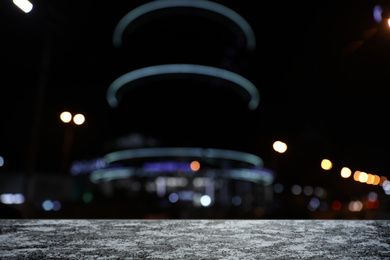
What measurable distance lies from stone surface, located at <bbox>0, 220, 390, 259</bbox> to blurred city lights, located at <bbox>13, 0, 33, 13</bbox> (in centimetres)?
539

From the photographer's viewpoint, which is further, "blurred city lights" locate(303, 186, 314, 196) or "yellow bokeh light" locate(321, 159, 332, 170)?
"blurred city lights" locate(303, 186, 314, 196)

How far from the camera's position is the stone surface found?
2.29 metres

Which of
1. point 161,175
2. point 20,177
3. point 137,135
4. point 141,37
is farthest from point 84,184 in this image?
point 141,37

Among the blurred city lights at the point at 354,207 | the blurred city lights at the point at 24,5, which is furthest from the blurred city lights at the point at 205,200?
the blurred city lights at the point at 24,5

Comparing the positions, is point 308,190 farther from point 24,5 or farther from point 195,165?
point 24,5

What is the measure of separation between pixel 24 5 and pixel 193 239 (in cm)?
663

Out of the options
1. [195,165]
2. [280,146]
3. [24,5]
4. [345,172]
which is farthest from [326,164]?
[195,165]

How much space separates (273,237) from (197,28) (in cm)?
4934

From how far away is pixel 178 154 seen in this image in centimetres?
4981

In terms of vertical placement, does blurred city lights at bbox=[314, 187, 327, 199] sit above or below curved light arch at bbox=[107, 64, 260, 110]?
below

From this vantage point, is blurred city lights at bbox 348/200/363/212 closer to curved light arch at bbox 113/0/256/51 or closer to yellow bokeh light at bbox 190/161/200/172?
yellow bokeh light at bbox 190/161/200/172

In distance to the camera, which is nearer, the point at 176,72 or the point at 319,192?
the point at 176,72

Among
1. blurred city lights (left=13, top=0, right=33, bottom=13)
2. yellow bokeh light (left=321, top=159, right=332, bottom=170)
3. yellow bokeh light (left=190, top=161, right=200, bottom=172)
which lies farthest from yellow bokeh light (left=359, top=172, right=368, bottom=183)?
blurred city lights (left=13, top=0, right=33, bottom=13)

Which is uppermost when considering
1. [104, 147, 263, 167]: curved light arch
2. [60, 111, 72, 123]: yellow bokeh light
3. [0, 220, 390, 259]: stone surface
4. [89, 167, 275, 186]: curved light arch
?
[104, 147, 263, 167]: curved light arch
